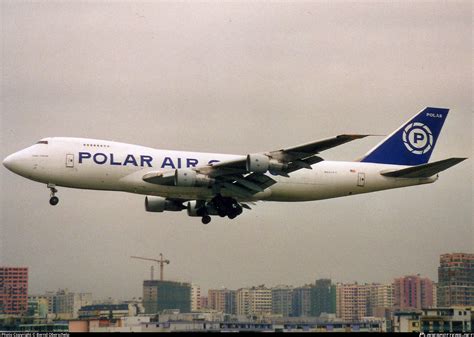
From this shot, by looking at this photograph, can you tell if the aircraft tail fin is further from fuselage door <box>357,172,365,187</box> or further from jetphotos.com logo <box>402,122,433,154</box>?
fuselage door <box>357,172,365,187</box>

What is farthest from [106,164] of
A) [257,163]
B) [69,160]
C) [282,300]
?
[282,300]

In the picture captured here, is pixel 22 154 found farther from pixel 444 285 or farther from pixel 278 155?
pixel 444 285

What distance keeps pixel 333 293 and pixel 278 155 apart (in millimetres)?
12638

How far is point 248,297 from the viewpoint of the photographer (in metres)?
69.7

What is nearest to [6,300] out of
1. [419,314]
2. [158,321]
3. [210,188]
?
[158,321]

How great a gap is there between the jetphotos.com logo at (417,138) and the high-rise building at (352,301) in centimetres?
853

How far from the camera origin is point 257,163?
60.9 m

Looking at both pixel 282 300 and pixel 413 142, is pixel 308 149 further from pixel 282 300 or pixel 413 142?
pixel 282 300

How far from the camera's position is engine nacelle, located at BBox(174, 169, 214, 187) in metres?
61.3

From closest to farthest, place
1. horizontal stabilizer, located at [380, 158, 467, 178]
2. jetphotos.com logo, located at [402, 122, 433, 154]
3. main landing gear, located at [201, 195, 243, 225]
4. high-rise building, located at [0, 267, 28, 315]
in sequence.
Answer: horizontal stabilizer, located at [380, 158, 467, 178]
main landing gear, located at [201, 195, 243, 225]
high-rise building, located at [0, 267, 28, 315]
jetphotos.com logo, located at [402, 122, 433, 154]

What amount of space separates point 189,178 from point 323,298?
13.9 meters

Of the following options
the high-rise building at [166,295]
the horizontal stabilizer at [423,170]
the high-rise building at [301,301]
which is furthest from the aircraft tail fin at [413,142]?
the high-rise building at [166,295]

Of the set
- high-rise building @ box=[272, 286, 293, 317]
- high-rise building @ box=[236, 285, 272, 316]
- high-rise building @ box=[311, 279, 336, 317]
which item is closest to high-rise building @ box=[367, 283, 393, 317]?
high-rise building @ box=[311, 279, 336, 317]

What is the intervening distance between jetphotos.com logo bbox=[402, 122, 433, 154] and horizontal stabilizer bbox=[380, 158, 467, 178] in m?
3.37
